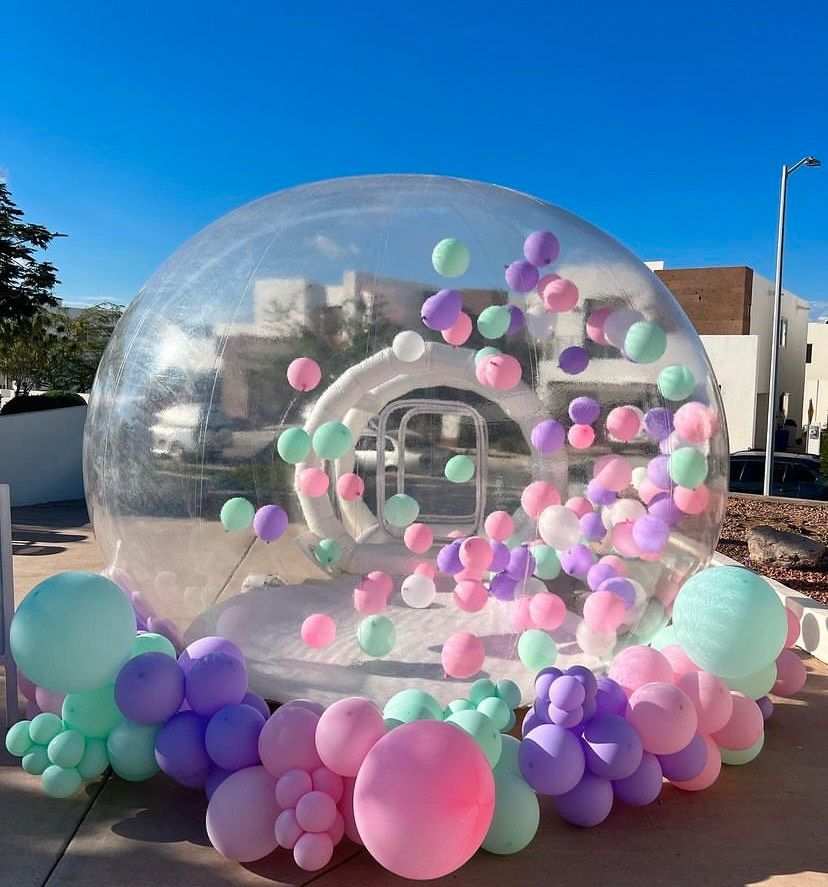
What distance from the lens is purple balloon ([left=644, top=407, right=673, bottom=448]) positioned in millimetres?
4840

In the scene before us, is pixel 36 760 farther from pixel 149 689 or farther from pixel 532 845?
pixel 532 845

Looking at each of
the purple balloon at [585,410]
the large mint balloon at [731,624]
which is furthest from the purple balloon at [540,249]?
the large mint balloon at [731,624]

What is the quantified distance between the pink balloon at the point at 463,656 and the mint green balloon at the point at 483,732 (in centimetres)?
89

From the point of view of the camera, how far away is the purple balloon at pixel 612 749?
138 inches

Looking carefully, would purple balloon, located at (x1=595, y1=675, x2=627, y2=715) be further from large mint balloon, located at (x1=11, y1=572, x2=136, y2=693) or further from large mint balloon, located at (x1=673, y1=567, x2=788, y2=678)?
large mint balloon, located at (x1=11, y1=572, x2=136, y2=693)

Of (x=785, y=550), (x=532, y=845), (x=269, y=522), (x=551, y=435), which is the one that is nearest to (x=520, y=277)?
(x=551, y=435)

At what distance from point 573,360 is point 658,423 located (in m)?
0.65

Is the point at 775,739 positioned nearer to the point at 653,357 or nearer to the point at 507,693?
the point at 507,693

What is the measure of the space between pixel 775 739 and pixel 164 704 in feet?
10.8

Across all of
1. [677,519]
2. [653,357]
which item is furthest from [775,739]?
[653,357]

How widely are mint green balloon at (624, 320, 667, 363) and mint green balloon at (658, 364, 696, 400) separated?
0.13 m

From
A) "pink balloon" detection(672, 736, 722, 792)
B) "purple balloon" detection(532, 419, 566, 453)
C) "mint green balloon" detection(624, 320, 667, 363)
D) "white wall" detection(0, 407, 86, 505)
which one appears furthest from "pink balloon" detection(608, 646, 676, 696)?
"white wall" detection(0, 407, 86, 505)

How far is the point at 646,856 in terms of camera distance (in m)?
3.36

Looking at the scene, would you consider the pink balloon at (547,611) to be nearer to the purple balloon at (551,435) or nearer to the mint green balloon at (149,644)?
the purple balloon at (551,435)
